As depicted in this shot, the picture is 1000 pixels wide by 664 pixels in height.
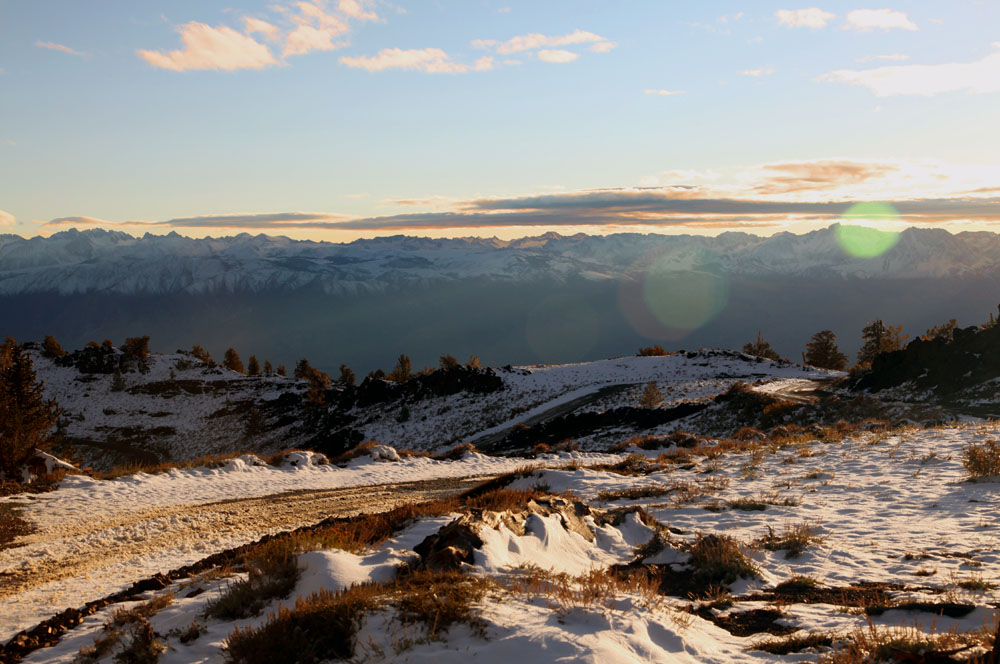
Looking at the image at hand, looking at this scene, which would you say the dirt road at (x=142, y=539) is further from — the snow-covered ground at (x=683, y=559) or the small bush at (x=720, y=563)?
the small bush at (x=720, y=563)

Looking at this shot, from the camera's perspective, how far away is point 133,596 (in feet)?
28.1

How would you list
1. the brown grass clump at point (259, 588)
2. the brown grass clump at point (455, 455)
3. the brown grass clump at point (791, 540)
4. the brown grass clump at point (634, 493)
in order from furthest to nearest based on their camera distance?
the brown grass clump at point (455, 455) < the brown grass clump at point (634, 493) < the brown grass clump at point (791, 540) < the brown grass clump at point (259, 588)

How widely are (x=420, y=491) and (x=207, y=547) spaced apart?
24.7 ft

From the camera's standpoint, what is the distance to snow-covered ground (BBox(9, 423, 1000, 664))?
5234 millimetres

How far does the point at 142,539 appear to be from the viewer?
12.5 m

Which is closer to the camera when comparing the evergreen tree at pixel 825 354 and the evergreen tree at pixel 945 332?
the evergreen tree at pixel 945 332

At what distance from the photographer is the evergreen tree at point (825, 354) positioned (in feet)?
249

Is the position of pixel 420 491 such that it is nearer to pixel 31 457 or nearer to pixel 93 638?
pixel 93 638

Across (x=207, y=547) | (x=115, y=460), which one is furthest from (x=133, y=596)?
(x=115, y=460)

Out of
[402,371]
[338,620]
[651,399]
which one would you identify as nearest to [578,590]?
[338,620]

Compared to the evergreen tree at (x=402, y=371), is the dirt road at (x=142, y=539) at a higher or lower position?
A: higher

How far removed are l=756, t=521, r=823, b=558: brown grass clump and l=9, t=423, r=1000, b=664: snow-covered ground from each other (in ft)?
0.52

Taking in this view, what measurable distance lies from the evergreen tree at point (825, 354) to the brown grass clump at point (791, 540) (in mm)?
71985

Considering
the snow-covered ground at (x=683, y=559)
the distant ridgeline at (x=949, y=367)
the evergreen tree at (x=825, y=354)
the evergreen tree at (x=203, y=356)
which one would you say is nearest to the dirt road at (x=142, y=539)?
the snow-covered ground at (x=683, y=559)
